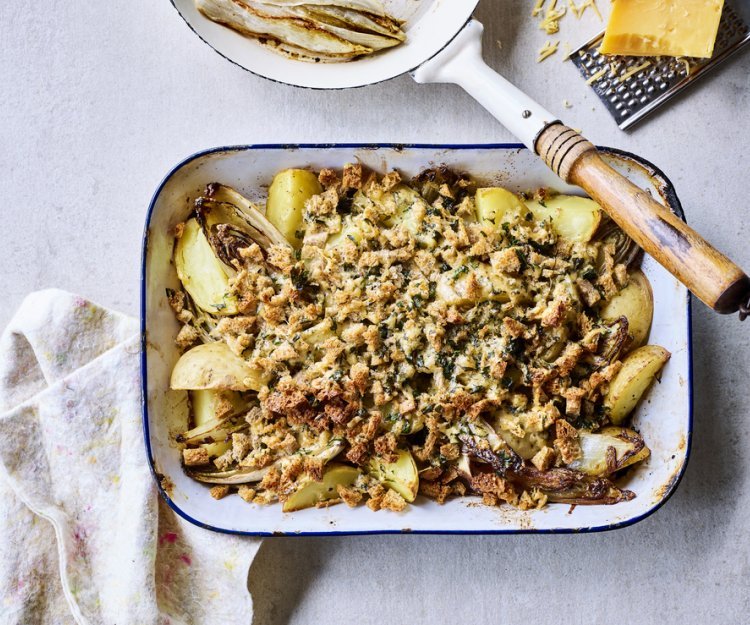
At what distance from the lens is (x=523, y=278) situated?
1.84 m

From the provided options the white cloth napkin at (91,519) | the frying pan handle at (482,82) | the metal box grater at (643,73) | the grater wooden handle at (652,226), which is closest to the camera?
the grater wooden handle at (652,226)

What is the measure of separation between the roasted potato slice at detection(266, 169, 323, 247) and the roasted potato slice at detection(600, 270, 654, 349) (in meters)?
0.82

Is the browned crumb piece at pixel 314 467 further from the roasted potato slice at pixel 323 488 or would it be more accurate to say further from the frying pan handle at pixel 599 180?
the frying pan handle at pixel 599 180

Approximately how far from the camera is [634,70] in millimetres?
2113

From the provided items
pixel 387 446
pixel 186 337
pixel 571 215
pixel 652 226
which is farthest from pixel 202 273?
pixel 652 226

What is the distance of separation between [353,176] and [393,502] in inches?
32.3

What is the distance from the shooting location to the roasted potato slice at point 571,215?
1887 mm

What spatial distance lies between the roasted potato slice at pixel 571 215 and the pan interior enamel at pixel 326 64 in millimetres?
523

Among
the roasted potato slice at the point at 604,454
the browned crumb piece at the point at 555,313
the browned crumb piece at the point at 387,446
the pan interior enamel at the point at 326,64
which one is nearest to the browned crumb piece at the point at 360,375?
the browned crumb piece at the point at 387,446

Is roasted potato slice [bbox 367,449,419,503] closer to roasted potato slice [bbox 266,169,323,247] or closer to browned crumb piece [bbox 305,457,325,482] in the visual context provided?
browned crumb piece [bbox 305,457,325,482]

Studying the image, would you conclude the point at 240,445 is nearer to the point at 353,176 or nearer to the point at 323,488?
the point at 323,488

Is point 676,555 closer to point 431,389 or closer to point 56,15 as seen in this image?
point 431,389

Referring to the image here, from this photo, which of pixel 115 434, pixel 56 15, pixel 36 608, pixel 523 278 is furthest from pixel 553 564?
pixel 56 15

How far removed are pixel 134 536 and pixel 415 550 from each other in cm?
78
